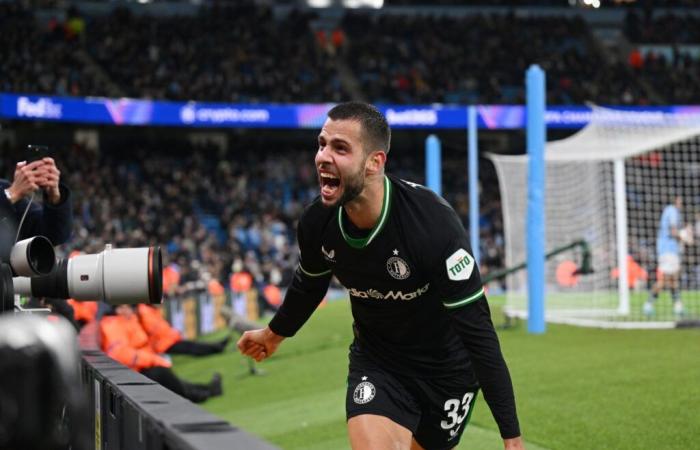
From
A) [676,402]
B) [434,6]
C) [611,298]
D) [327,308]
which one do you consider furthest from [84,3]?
[676,402]

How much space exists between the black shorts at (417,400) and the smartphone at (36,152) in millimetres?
1658

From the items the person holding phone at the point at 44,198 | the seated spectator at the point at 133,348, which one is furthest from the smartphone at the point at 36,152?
the seated spectator at the point at 133,348

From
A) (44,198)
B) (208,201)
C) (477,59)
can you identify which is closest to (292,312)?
(44,198)

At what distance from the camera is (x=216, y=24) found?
123ft

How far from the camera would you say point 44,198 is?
491 centimetres

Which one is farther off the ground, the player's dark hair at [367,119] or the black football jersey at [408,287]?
the player's dark hair at [367,119]

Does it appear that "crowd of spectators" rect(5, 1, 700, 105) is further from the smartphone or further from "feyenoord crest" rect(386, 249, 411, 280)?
"feyenoord crest" rect(386, 249, 411, 280)

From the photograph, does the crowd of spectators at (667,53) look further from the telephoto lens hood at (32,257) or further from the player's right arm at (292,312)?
the telephoto lens hood at (32,257)

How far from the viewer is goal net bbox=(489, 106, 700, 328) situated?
49.5 feet

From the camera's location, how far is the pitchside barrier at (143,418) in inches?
92.7

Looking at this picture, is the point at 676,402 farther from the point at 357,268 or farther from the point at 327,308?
the point at 327,308

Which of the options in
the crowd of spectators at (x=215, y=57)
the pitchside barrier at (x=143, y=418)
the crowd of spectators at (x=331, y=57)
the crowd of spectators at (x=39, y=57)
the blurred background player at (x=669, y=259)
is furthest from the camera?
the crowd of spectators at (x=215, y=57)

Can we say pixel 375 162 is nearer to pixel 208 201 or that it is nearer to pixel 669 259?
pixel 669 259

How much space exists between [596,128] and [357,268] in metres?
12.4
